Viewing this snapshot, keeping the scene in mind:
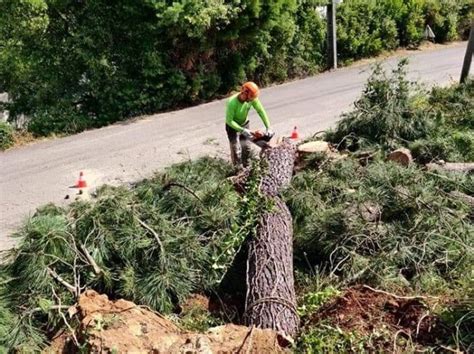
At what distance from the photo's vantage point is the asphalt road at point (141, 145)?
9.34 metres

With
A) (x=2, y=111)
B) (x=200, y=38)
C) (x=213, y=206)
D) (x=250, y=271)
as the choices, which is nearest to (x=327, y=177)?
(x=213, y=206)

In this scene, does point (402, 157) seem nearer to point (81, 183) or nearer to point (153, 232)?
point (153, 232)

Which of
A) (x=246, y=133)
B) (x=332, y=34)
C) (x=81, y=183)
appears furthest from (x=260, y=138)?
(x=332, y=34)

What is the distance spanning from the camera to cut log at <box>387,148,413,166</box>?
8.41 m

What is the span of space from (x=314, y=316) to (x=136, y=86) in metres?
9.12

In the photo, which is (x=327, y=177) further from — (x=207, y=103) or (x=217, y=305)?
(x=207, y=103)

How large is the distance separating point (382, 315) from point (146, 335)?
87.6 inches

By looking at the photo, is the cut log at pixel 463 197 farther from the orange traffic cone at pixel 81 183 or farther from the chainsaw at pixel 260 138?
the orange traffic cone at pixel 81 183

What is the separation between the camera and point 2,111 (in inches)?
519

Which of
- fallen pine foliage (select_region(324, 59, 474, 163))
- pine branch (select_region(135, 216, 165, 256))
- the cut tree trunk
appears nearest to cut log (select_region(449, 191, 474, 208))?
fallen pine foliage (select_region(324, 59, 474, 163))

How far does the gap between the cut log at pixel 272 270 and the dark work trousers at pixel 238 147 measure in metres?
1.11

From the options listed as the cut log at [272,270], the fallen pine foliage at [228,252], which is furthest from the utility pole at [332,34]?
the cut log at [272,270]

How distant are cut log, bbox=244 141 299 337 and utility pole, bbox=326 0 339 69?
10.2 m

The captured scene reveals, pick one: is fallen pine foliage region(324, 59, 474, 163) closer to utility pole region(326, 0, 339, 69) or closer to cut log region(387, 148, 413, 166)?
cut log region(387, 148, 413, 166)
